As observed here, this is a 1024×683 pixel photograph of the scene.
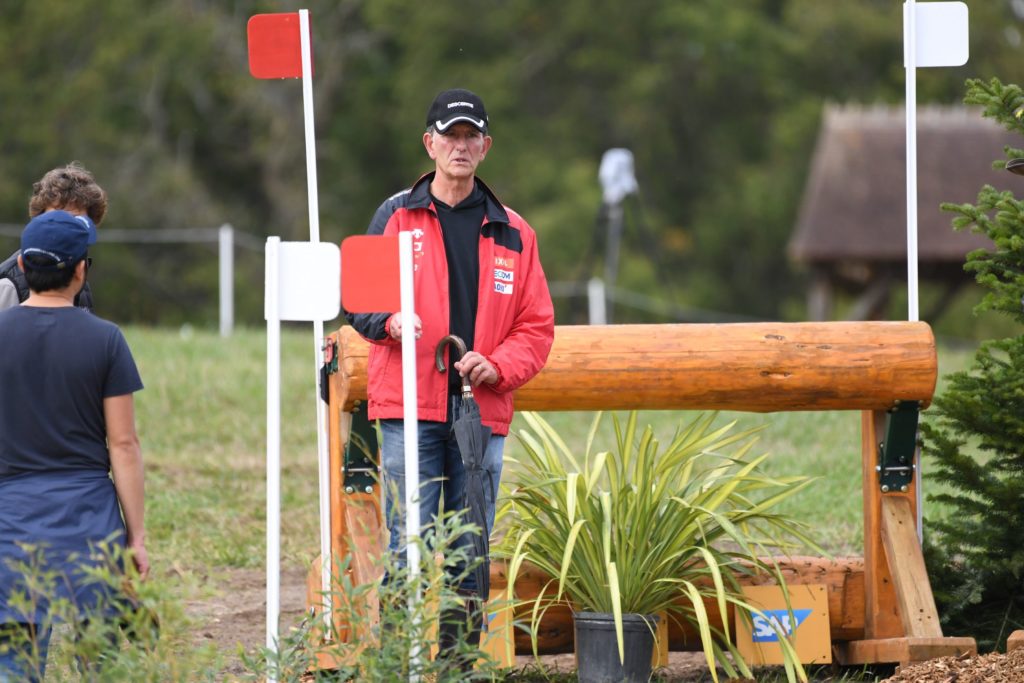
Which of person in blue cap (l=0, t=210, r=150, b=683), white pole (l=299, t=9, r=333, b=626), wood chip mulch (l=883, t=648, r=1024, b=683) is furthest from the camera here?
white pole (l=299, t=9, r=333, b=626)

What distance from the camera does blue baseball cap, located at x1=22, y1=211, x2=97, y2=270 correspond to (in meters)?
3.46

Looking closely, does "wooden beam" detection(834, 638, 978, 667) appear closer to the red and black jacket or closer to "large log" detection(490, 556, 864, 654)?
"large log" detection(490, 556, 864, 654)

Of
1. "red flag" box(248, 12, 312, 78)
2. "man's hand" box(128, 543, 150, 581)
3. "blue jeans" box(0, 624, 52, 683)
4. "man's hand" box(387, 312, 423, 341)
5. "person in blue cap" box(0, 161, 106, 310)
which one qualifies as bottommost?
"blue jeans" box(0, 624, 52, 683)

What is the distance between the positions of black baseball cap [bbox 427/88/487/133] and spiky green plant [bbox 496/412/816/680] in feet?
3.67

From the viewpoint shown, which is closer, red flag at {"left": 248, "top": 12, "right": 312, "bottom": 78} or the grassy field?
red flag at {"left": 248, "top": 12, "right": 312, "bottom": 78}

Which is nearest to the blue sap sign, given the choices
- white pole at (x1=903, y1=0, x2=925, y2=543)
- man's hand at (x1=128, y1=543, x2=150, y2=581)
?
white pole at (x1=903, y1=0, x2=925, y2=543)

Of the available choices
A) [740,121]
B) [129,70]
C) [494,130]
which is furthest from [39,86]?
[740,121]

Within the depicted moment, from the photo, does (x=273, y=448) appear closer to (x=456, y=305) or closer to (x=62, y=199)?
(x=456, y=305)

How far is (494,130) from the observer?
27.5 metres

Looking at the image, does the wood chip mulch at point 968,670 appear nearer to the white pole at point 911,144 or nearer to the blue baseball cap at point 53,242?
the white pole at point 911,144

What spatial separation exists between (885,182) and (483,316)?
2293 centimetres

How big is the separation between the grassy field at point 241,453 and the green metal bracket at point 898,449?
157 cm

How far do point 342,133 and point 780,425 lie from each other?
70.6 ft

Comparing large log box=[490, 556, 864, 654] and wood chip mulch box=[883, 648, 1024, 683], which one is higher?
large log box=[490, 556, 864, 654]
